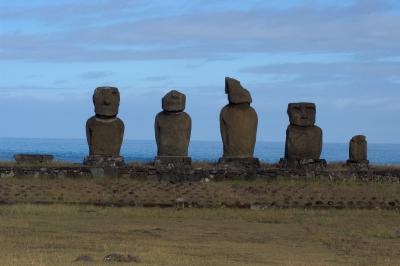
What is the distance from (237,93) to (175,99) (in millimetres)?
1993

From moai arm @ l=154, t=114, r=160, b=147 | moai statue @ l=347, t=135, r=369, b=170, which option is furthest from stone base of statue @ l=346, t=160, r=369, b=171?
moai arm @ l=154, t=114, r=160, b=147

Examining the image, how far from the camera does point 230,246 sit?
648 inches

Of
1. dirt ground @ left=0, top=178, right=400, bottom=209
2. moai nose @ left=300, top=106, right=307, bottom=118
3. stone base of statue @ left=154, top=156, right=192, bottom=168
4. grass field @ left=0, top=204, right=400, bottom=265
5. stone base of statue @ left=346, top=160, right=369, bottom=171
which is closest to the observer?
grass field @ left=0, top=204, right=400, bottom=265

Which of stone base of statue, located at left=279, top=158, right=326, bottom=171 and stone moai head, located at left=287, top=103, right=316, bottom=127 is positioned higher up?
stone moai head, located at left=287, top=103, right=316, bottom=127

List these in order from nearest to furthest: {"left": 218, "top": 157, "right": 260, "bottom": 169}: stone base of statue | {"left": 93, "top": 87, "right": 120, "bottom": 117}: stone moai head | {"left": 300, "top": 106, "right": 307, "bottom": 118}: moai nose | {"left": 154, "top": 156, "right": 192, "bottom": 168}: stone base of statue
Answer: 1. {"left": 154, "top": 156, "right": 192, "bottom": 168}: stone base of statue
2. {"left": 218, "top": 157, "right": 260, "bottom": 169}: stone base of statue
3. {"left": 93, "top": 87, "right": 120, "bottom": 117}: stone moai head
4. {"left": 300, "top": 106, "right": 307, "bottom": 118}: moai nose

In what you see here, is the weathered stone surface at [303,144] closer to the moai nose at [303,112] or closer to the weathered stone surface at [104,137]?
the moai nose at [303,112]

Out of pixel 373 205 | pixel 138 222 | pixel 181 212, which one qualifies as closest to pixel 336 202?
pixel 373 205

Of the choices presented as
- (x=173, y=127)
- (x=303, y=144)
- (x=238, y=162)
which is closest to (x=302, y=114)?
(x=303, y=144)

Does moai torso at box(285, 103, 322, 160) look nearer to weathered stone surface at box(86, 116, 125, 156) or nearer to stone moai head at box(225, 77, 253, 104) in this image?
stone moai head at box(225, 77, 253, 104)

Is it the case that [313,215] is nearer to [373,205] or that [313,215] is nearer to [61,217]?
[373,205]

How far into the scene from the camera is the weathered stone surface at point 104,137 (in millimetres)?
28797

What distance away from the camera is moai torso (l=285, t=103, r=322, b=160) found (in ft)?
95.7

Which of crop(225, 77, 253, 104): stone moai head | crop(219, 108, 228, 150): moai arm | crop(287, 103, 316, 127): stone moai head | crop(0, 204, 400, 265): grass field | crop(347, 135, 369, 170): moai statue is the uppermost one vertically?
crop(225, 77, 253, 104): stone moai head

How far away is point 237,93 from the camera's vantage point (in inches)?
1144
